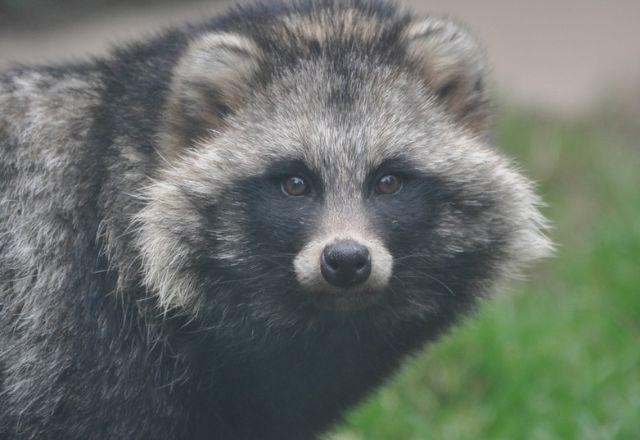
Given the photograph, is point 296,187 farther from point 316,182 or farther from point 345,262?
point 345,262

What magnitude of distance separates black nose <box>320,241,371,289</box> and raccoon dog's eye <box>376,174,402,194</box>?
50cm

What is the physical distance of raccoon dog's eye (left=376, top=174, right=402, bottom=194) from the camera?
6.02m

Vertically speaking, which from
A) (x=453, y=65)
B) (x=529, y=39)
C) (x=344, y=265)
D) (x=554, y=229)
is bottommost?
(x=554, y=229)

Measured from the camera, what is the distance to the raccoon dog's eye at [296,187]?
19.5ft

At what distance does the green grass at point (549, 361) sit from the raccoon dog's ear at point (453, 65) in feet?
4.13

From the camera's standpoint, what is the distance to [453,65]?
6.46 metres

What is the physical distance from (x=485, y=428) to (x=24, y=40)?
711 centimetres

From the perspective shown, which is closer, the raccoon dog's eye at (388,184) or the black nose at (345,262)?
the black nose at (345,262)

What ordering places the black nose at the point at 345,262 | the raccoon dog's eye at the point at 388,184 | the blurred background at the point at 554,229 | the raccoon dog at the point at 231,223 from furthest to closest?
the blurred background at the point at 554,229
the raccoon dog's eye at the point at 388,184
the raccoon dog at the point at 231,223
the black nose at the point at 345,262

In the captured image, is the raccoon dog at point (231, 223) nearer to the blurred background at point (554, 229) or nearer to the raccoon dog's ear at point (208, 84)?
the raccoon dog's ear at point (208, 84)

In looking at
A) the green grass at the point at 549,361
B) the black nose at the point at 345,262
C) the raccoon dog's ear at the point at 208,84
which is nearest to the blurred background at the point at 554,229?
the green grass at the point at 549,361

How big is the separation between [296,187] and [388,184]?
47 cm

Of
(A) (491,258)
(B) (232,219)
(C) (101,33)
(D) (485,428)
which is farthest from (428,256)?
(C) (101,33)

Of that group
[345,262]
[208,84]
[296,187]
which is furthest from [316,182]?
[208,84]
